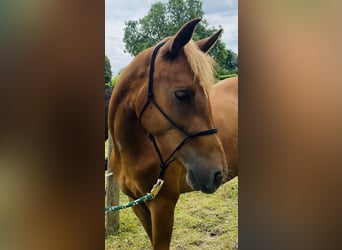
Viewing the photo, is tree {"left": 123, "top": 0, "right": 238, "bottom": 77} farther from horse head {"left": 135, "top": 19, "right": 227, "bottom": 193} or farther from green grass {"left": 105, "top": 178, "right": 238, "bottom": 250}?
green grass {"left": 105, "top": 178, "right": 238, "bottom": 250}

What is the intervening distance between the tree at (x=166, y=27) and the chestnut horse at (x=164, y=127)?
3cm

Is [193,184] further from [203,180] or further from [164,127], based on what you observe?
[164,127]

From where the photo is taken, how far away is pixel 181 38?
1.41m

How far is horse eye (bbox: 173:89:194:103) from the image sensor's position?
1428mm

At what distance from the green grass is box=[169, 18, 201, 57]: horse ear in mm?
564

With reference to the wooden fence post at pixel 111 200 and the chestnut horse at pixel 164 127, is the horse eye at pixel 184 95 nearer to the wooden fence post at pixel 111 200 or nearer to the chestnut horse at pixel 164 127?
the chestnut horse at pixel 164 127

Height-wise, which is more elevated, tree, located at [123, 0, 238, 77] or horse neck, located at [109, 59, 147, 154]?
tree, located at [123, 0, 238, 77]

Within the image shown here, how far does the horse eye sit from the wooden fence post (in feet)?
1.01

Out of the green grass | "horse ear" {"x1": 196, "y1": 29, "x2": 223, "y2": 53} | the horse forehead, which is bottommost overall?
the green grass

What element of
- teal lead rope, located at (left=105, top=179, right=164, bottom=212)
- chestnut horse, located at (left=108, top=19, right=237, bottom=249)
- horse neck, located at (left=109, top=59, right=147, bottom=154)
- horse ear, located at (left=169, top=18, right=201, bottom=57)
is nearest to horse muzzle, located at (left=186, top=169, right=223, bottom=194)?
chestnut horse, located at (left=108, top=19, right=237, bottom=249)

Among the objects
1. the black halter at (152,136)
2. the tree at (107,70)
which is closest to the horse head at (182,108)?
the black halter at (152,136)

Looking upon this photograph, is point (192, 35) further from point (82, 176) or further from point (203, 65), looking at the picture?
point (82, 176)

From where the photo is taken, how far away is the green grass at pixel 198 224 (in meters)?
1.45

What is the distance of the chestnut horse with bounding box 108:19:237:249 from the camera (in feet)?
4.67
